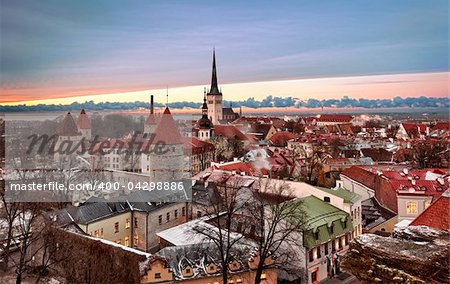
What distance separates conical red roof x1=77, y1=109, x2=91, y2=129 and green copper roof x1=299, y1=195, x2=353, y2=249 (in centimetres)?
3274

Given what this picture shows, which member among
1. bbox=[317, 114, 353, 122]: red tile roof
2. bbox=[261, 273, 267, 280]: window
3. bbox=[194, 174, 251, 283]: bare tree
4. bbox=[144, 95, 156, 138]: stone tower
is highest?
bbox=[144, 95, 156, 138]: stone tower

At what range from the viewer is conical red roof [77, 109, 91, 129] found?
45375mm

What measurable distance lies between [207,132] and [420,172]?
132 ft

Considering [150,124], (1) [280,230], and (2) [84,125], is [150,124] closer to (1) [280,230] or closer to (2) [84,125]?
(2) [84,125]

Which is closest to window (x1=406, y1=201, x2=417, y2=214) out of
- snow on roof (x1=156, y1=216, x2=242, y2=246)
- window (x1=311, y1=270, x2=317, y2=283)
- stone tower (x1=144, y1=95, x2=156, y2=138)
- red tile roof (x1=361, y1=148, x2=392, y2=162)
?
window (x1=311, y1=270, x2=317, y2=283)

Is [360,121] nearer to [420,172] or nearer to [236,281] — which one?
[420,172]

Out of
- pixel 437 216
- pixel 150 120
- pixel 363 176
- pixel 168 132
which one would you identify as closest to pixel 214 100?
pixel 150 120

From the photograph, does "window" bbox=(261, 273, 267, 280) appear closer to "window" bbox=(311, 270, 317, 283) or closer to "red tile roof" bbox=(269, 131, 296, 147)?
"window" bbox=(311, 270, 317, 283)

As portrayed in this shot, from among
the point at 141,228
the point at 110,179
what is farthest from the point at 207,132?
the point at 141,228

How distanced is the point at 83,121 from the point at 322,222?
3472 cm

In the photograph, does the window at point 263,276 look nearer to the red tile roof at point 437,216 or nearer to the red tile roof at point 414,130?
the red tile roof at point 437,216

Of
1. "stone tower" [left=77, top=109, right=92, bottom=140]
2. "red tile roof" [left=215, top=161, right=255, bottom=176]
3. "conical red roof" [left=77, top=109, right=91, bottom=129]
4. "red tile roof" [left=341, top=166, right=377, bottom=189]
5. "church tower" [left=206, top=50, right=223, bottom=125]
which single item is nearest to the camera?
"red tile roof" [left=341, top=166, right=377, bottom=189]

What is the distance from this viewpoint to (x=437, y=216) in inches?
423

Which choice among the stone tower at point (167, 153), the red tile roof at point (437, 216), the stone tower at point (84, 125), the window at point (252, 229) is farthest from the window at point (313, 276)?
the stone tower at point (84, 125)
